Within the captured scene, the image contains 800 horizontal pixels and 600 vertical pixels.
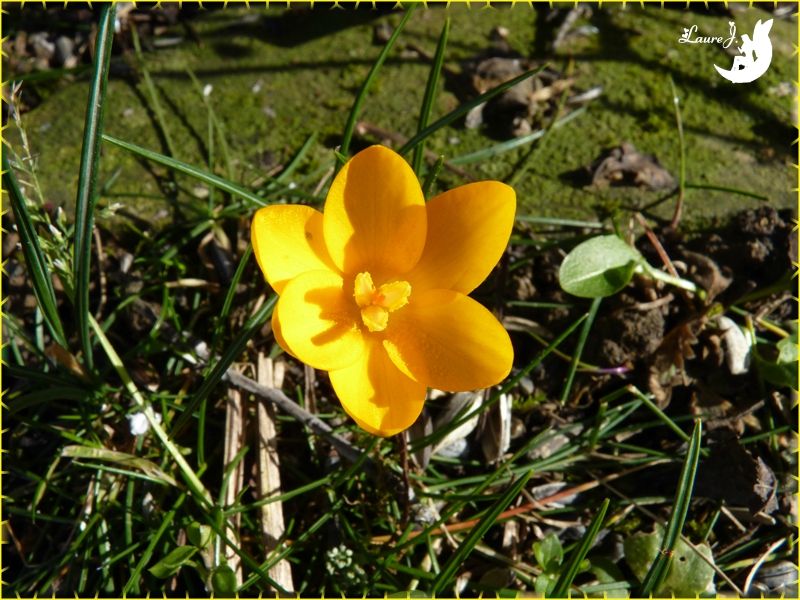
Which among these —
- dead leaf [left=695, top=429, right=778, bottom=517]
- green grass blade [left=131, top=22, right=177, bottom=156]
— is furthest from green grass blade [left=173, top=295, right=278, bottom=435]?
dead leaf [left=695, top=429, right=778, bottom=517]

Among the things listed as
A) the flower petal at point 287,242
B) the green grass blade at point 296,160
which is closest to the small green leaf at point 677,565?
the flower petal at point 287,242

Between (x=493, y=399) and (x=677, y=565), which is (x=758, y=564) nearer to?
(x=677, y=565)

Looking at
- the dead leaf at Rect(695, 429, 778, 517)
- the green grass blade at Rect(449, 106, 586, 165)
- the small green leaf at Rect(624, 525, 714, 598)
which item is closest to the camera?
the small green leaf at Rect(624, 525, 714, 598)

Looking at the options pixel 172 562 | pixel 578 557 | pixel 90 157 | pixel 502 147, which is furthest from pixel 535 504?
pixel 90 157

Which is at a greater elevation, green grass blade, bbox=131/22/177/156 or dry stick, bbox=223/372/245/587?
green grass blade, bbox=131/22/177/156

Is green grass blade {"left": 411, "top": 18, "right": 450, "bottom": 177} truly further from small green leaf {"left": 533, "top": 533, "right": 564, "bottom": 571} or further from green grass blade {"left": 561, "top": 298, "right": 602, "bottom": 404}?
small green leaf {"left": 533, "top": 533, "right": 564, "bottom": 571}

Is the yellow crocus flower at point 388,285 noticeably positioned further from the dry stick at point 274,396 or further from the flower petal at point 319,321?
the dry stick at point 274,396
